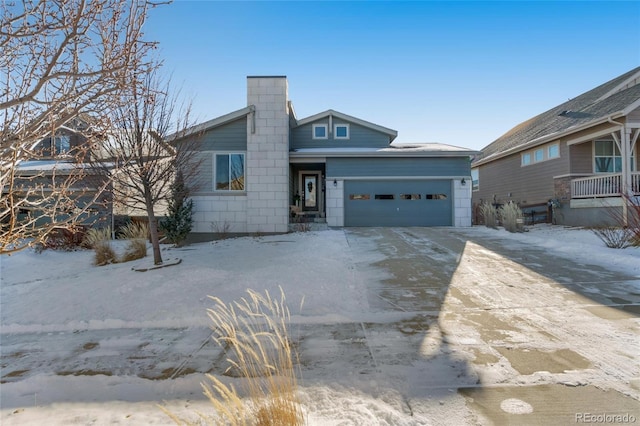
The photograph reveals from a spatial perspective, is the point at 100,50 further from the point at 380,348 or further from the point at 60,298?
the point at 60,298

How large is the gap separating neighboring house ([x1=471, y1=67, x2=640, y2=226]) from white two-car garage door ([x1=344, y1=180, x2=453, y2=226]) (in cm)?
509

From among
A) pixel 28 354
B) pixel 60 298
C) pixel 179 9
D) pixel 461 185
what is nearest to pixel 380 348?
pixel 28 354

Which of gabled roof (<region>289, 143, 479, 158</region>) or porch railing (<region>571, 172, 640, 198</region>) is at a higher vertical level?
gabled roof (<region>289, 143, 479, 158</region>)

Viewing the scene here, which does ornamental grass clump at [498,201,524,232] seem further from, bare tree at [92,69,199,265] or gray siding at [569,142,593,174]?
bare tree at [92,69,199,265]

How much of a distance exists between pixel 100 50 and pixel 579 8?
39.3ft

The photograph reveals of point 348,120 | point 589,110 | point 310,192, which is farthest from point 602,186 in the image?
point 310,192

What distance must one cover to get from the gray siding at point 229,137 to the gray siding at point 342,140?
323 centimetres

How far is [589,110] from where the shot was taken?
14492 millimetres

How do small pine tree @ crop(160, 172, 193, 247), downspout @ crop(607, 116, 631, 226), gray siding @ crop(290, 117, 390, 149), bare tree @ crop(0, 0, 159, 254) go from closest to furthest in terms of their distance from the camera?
bare tree @ crop(0, 0, 159, 254) → small pine tree @ crop(160, 172, 193, 247) → downspout @ crop(607, 116, 631, 226) → gray siding @ crop(290, 117, 390, 149)

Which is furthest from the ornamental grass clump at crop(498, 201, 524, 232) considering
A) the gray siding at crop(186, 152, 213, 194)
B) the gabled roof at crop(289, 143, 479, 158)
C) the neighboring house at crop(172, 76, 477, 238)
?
the gray siding at crop(186, 152, 213, 194)

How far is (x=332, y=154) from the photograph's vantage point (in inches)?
556

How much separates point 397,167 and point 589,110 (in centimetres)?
929

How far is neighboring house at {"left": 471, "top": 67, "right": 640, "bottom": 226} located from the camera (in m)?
11.8

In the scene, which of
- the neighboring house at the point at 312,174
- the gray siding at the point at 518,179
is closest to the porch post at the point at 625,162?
the gray siding at the point at 518,179
